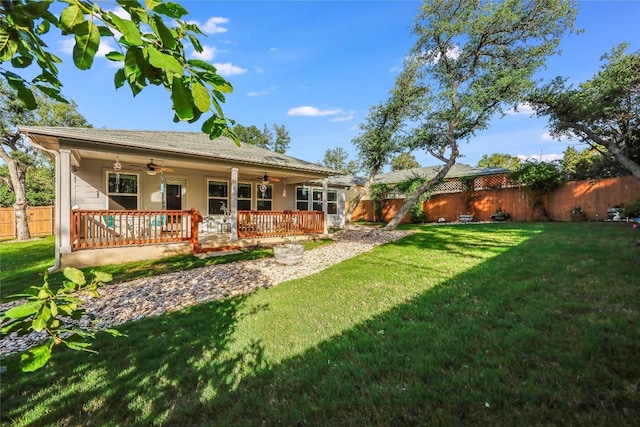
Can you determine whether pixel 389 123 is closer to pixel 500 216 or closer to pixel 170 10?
pixel 500 216

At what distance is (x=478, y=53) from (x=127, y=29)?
1378 cm

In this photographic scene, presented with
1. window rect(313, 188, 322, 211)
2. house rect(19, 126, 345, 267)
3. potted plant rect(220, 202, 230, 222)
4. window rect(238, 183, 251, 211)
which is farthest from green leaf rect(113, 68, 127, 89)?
window rect(313, 188, 322, 211)

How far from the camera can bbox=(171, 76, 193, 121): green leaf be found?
818 millimetres

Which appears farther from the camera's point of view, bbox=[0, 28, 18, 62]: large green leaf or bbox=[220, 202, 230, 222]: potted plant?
bbox=[220, 202, 230, 222]: potted plant

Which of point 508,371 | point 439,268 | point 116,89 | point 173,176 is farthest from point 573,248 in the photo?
point 173,176

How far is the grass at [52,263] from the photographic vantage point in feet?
19.1

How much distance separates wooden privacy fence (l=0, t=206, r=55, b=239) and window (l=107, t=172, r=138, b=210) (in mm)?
9001

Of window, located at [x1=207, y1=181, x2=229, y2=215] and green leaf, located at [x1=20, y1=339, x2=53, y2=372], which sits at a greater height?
window, located at [x1=207, y1=181, x2=229, y2=215]

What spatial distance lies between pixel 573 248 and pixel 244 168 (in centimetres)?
969

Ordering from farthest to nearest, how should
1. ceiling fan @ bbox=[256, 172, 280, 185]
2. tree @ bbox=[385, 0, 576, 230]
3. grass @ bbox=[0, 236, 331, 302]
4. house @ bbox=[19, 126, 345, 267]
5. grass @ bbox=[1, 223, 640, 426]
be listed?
ceiling fan @ bbox=[256, 172, 280, 185] < tree @ bbox=[385, 0, 576, 230] < house @ bbox=[19, 126, 345, 267] < grass @ bbox=[0, 236, 331, 302] < grass @ bbox=[1, 223, 640, 426]

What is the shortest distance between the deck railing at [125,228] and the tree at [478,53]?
1023cm


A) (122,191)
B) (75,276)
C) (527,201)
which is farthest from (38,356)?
(527,201)

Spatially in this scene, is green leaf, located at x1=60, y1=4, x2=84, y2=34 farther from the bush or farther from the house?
the bush

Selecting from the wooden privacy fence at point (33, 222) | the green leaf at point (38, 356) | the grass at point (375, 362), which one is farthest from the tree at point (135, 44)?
the wooden privacy fence at point (33, 222)
